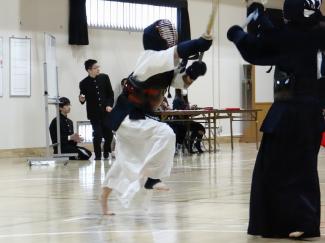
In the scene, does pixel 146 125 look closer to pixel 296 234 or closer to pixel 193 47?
pixel 193 47

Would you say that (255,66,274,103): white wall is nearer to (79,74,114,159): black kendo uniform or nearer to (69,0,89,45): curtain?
(69,0,89,45): curtain

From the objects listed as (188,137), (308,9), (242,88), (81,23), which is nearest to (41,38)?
(81,23)

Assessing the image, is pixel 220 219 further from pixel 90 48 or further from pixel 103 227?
pixel 90 48

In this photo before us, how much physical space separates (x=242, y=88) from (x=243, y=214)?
13.4 metres

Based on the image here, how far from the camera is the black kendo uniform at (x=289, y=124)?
416 cm

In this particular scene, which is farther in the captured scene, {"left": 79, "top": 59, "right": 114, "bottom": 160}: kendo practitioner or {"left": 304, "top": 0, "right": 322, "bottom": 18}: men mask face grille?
{"left": 79, "top": 59, "right": 114, "bottom": 160}: kendo practitioner

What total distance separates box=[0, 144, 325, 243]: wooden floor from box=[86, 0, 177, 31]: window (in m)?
5.95

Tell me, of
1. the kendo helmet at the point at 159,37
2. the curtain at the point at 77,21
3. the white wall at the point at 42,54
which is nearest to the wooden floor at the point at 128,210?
the kendo helmet at the point at 159,37

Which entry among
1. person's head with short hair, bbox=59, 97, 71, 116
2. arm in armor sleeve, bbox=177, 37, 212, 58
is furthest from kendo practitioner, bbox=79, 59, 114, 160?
arm in armor sleeve, bbox=177, 37, 212, 58

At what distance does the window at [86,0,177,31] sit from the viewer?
586 inches

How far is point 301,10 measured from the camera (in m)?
4.16

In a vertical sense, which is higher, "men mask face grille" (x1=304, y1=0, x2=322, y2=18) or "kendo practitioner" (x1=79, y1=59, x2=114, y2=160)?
"men mask face grille" (x1=304, y1=0, x2=322, y2=18)

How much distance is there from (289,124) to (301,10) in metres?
0.69

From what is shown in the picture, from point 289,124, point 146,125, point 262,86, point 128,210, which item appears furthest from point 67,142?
point 289,124
